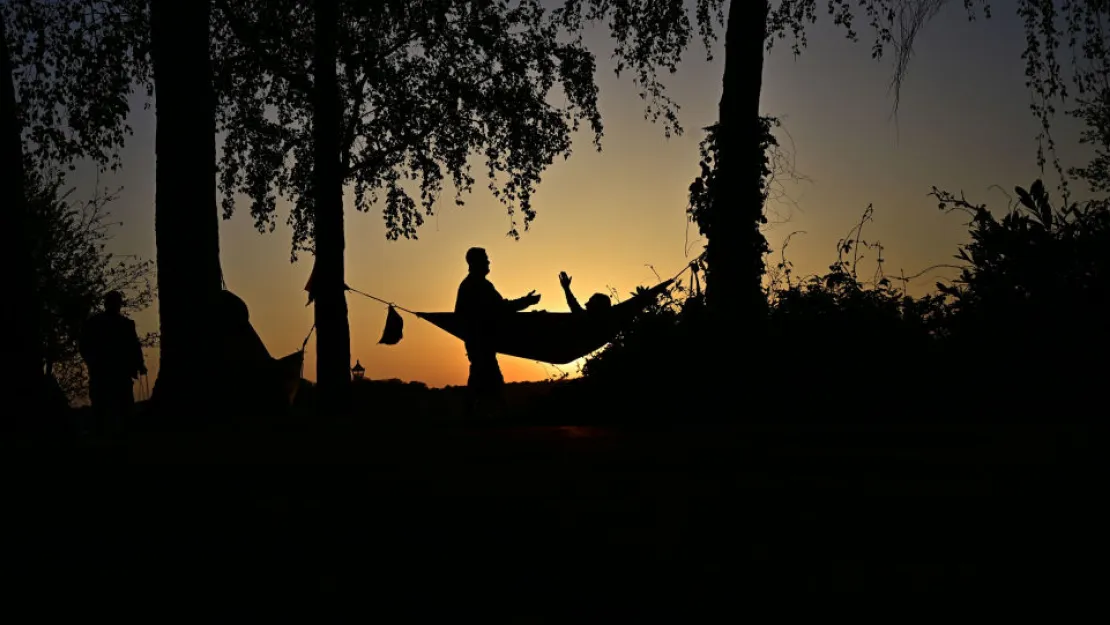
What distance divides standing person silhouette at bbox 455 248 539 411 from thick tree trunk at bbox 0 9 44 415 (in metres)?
3.52

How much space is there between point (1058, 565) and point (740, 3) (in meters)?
6.02

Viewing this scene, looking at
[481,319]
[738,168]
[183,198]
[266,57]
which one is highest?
[266,57]

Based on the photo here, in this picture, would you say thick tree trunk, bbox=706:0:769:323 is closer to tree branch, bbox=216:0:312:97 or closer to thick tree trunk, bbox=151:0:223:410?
thick tree trunk, bbox=151:0:223:410

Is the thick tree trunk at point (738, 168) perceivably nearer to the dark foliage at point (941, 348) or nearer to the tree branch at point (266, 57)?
the dark foliage at point (941, 348)

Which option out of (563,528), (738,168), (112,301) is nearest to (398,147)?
(112,301)

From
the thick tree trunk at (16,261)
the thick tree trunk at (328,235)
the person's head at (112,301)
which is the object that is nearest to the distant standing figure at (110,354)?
the person's head at (112,301)

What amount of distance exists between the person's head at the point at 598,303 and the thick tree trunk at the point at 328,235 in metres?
4.06

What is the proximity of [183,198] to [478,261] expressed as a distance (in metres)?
3.13

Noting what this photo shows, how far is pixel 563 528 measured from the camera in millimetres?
2688

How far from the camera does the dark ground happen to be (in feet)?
7.09

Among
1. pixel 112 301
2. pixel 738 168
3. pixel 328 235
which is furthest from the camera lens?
pixel 328 235

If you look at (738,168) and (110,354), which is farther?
(110,354)

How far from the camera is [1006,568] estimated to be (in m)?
2.29

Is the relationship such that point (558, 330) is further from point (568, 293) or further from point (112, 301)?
point (112, 301)
